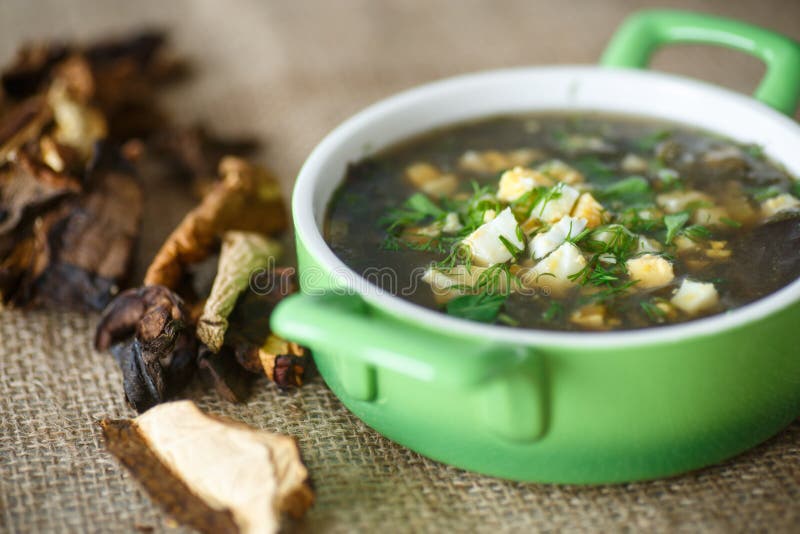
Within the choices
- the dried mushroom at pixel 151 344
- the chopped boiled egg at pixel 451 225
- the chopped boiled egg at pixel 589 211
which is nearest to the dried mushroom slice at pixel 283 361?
the dried mushroom at pixel 151 344

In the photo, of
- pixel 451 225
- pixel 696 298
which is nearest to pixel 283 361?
pixel 451 225

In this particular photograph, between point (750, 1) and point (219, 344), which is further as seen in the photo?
point (750, 1)

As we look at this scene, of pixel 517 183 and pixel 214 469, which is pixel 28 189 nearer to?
pixel 214 469

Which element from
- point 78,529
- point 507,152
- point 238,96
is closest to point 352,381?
point 78,529

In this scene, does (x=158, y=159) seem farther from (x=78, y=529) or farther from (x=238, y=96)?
(x=78, y=529)

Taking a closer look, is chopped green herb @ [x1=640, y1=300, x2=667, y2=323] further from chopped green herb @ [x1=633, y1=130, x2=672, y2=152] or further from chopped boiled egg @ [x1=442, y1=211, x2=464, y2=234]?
chopped green herb @ [x1=633, y1=130, x2=672, y2=152]

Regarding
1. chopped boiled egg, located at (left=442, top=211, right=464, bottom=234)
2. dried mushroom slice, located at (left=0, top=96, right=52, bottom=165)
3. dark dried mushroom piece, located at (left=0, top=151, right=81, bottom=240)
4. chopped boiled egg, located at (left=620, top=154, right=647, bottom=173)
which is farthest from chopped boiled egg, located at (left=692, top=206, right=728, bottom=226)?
dried mushroom slice, located at (left=0, top=96, right=52, bottom=165)
